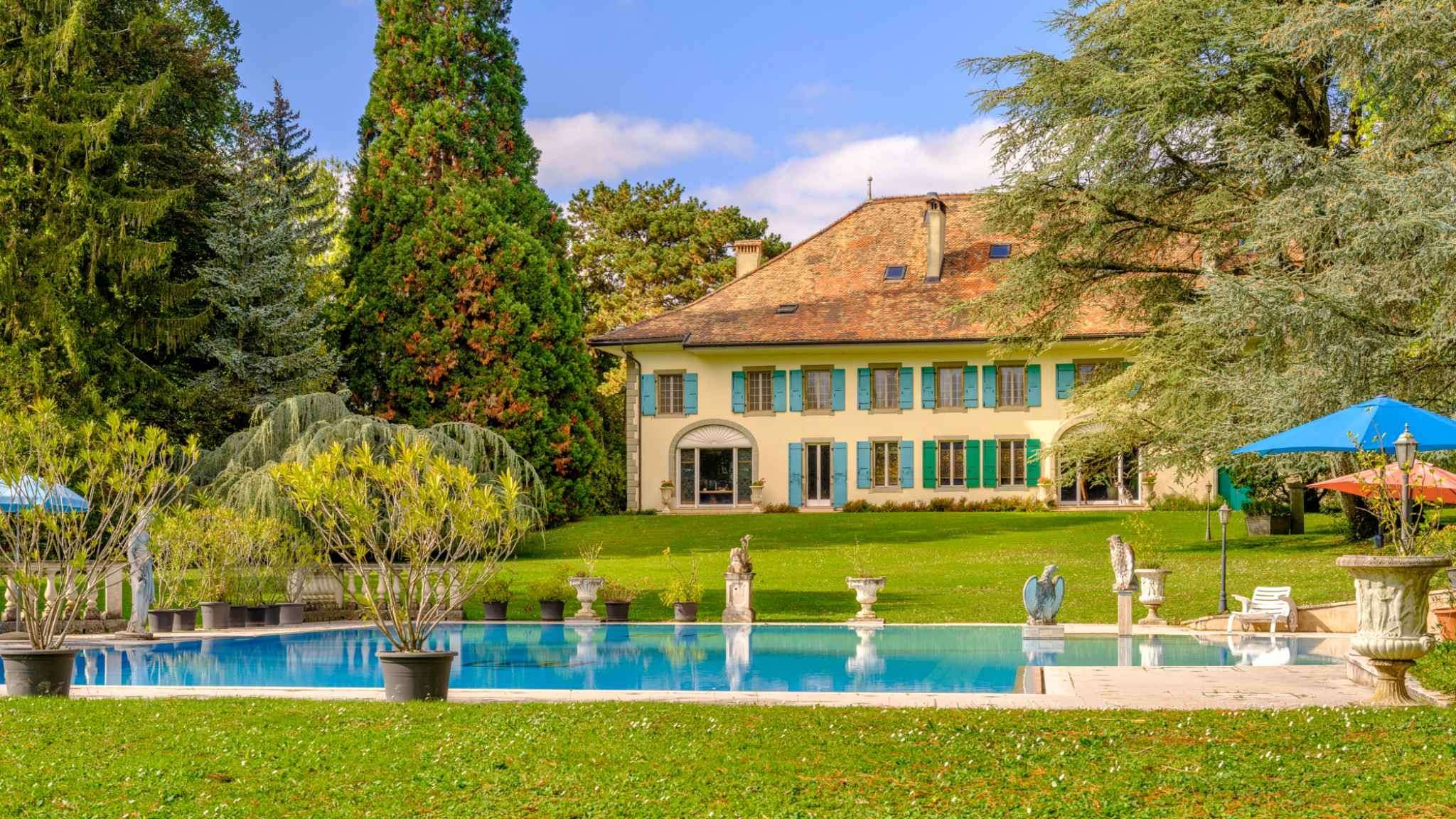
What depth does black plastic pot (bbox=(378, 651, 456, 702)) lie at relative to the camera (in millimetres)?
9508

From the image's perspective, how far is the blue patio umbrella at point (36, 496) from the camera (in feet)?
36.0

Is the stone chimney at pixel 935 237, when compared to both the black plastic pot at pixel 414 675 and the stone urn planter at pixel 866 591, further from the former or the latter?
the black plastic pot at pixel 414 675

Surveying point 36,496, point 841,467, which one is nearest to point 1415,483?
point 36,496

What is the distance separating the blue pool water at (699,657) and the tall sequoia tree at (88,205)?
1035 centimetres

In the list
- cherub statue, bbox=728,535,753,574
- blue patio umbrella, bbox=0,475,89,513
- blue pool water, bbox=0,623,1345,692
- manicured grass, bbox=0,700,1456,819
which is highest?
blue patio umbrella, bbox=0,475,89,513

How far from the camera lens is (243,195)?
29734 millimetres

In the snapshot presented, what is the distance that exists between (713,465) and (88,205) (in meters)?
15.7

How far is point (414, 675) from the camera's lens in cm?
955

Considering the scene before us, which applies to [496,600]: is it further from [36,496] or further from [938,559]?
[938,559]

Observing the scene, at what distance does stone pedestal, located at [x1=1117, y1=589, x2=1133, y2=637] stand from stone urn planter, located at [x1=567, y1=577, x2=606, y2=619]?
6.55 m

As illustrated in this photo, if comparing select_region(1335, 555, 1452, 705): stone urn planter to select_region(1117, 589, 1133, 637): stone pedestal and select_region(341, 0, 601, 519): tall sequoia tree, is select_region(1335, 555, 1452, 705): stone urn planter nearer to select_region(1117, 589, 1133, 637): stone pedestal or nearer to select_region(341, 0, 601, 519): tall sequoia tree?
select_region(1117, 589, 1133, 637): stone pedestal

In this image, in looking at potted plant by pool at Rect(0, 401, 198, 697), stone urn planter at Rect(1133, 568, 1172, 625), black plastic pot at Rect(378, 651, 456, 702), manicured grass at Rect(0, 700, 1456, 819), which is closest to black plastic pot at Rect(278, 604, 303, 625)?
potted plant by pool at Rect(0, 401, 198, 697)

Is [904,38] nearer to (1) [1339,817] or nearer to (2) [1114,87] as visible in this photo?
(2) [1114,87]

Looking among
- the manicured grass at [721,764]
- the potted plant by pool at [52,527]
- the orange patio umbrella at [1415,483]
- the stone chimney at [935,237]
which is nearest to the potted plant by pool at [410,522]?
the manicured grass at [721,764]
